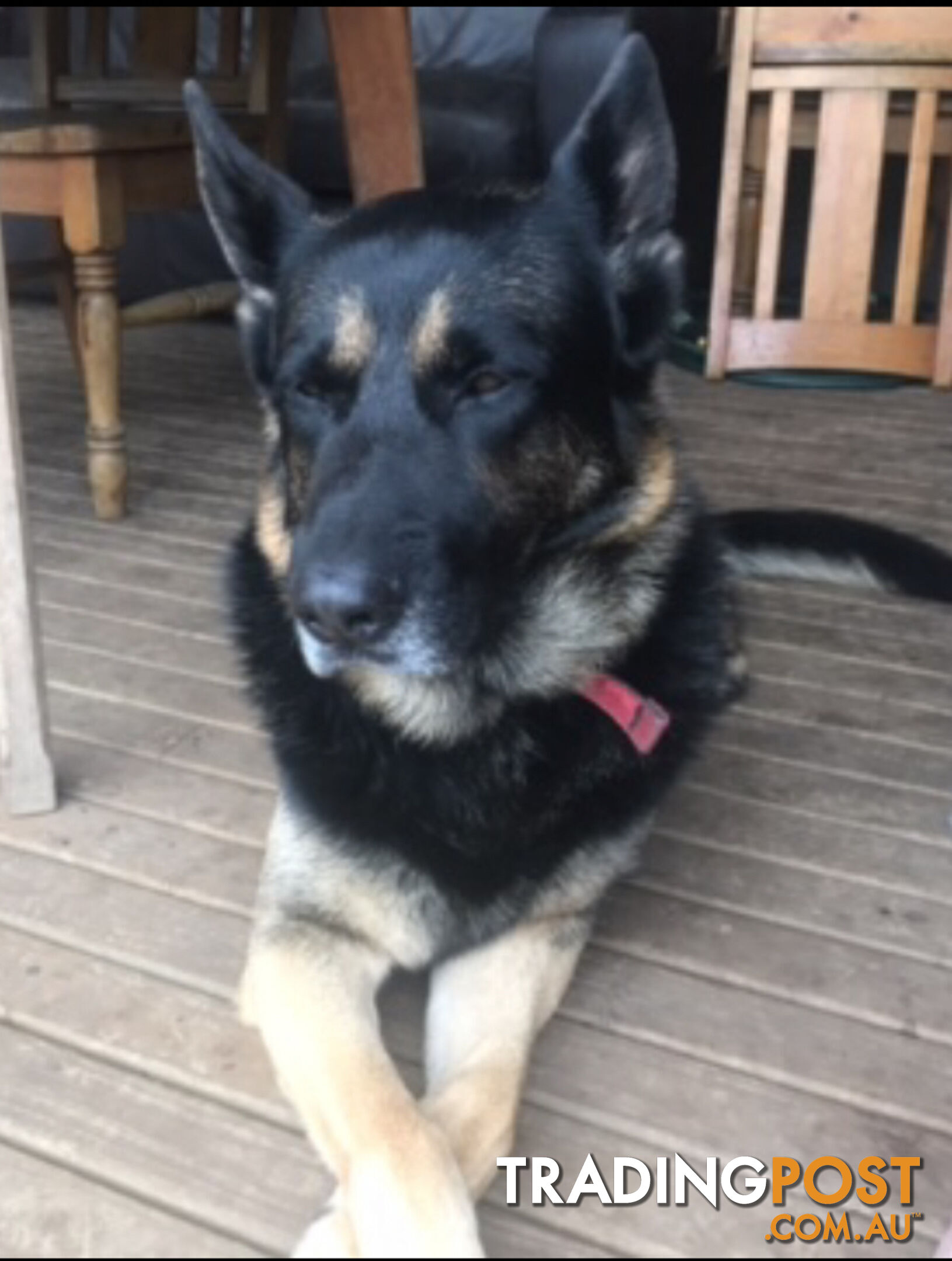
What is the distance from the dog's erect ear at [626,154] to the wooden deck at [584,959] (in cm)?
61

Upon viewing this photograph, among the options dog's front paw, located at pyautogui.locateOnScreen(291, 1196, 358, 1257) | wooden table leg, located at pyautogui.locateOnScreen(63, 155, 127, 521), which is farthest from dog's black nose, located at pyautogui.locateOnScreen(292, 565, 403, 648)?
wooden table leg, located at pyautogui.locateOnScreen(63, 155, 127, 521)

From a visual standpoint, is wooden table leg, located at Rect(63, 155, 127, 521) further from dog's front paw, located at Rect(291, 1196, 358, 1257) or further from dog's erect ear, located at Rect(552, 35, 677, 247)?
dog's front paw, located at Rect(291, 1196, 358, 1257)

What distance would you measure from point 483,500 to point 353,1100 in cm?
46

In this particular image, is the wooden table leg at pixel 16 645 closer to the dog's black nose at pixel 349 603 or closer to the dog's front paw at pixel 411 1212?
the dog's black nose at pixel 349 603

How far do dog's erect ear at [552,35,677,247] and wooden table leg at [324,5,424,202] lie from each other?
989mm

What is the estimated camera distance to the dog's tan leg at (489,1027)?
3.12 feet

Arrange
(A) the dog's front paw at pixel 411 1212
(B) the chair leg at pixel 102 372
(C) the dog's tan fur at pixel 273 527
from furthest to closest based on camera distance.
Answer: (B) the chair leg at pixel 102 372
(C) the dog's tan fur at pixel 273 527
(A) the dog's front paw at pixel 411 1212

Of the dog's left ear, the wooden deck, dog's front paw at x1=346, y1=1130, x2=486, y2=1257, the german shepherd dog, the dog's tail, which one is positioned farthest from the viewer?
the dog's tail

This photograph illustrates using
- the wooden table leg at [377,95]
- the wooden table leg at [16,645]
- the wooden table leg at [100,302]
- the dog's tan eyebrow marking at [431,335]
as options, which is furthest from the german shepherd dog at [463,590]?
the wooden table leg at [377,95]

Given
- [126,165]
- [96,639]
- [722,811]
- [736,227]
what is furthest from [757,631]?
[736,227]

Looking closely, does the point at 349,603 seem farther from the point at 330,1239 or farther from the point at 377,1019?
the point at 330,1239

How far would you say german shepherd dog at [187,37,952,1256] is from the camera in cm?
105

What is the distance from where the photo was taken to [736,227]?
10.3 feet

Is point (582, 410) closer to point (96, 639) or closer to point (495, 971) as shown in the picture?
point (495, 971)
